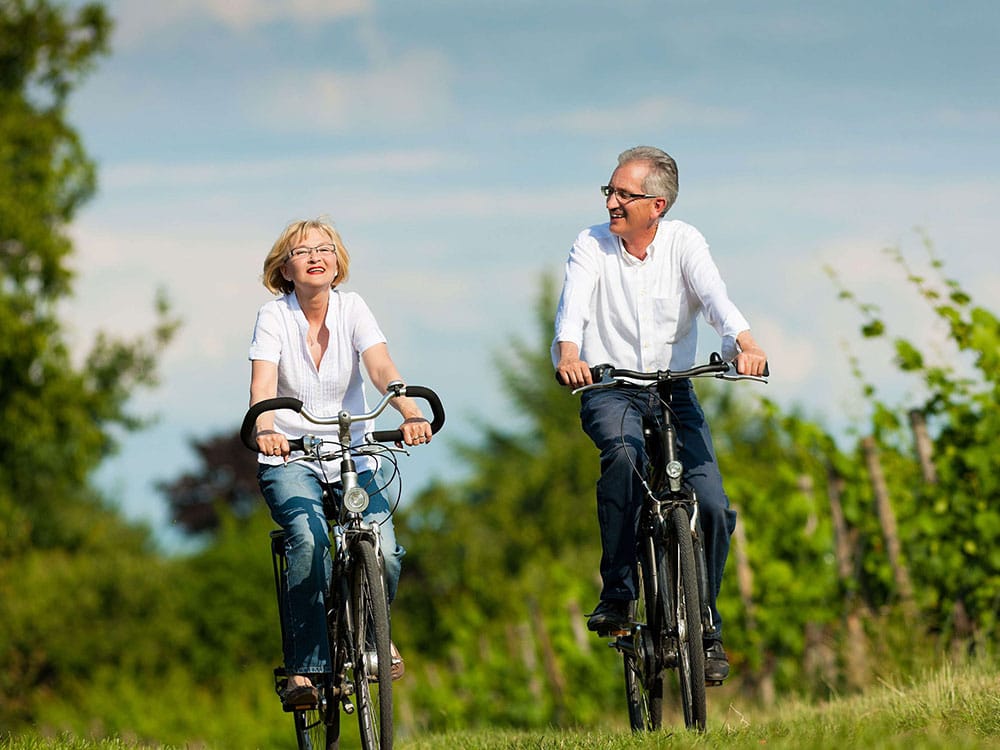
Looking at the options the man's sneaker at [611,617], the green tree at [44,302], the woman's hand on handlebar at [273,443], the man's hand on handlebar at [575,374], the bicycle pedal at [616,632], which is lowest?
the bicycle pedal at [616,632]

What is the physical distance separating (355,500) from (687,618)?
1.48m

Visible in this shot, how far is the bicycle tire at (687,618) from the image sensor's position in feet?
20.4

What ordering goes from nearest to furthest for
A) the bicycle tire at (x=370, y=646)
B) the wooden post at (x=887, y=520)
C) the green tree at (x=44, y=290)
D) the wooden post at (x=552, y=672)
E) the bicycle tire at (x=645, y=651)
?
1. the bicycle tire at (x=370, y=646)
2. the bicycle tire at (x=645, y=651)
3. the wooden post at (x=887, y=520)
4. the wooden post at (x=552, y=672)
5. the green tree at (x=44, y=290)

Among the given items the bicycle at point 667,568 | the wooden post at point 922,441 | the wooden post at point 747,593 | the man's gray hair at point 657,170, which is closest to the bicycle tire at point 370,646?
the bicycle at point 667,568

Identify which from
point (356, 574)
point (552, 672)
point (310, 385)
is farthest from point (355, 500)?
point (552, 672)

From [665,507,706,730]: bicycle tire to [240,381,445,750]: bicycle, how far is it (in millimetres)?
1129

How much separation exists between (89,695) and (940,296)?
28.7 meters

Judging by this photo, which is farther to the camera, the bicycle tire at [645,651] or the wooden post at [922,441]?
the wooden post at [922,441]

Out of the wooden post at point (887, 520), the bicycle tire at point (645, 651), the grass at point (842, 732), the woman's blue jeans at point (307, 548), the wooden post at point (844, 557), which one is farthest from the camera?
the wooden post at point (844, 557)

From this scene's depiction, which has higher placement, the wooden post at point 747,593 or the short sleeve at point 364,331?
the short sleeve at point 364,331

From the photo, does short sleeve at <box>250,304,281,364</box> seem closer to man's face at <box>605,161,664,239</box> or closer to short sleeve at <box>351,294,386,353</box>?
short sleeve at <box>351,294,386,353</box>

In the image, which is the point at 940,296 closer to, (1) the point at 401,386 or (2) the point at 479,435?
(1) the point at 401,386

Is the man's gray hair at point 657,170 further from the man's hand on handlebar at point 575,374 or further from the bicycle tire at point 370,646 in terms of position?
the bicycle tire at point 370,646

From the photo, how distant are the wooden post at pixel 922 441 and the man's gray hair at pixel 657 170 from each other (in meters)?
4.63
